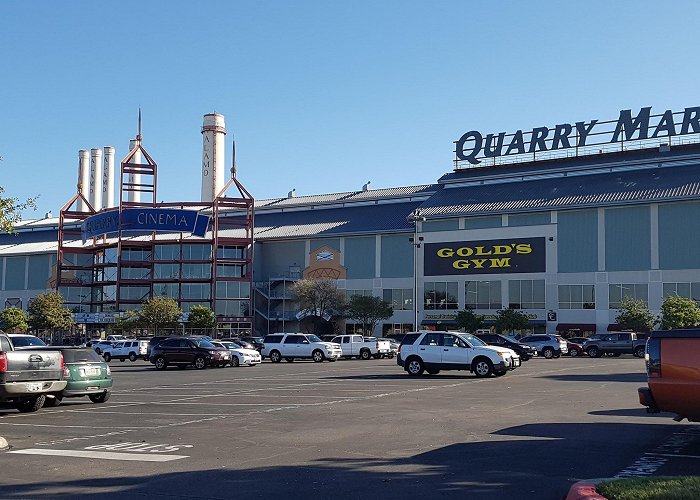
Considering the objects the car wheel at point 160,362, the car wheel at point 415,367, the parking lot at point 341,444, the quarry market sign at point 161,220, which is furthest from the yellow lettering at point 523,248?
the parking lot at point 341,444

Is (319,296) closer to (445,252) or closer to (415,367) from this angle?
(445,252)

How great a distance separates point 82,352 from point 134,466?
10.7 m

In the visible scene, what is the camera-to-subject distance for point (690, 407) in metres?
12.0

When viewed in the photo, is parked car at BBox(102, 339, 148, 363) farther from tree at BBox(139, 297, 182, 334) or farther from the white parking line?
the white parking line

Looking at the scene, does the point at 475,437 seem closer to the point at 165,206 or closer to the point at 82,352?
the point at 82,352

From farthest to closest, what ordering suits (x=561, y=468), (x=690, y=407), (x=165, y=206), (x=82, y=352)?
(x=165, y=206), (x=82, y=352), (x=690, y=407), (x=561, y=468)

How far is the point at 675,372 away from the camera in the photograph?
39.7 feet

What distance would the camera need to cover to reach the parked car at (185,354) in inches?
1624

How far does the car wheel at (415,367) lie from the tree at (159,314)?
49.8 metres

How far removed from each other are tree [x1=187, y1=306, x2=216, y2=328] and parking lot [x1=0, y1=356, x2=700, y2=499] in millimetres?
55844

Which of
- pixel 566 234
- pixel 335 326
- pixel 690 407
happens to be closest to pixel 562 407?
pixel 690 407

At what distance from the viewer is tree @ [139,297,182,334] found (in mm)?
77750

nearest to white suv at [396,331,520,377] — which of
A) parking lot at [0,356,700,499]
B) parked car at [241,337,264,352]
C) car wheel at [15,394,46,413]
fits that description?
parking lot at [0,356,700,499]

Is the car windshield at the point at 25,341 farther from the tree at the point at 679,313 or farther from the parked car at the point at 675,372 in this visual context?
the tree at the point at 679,313
